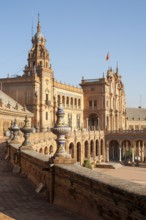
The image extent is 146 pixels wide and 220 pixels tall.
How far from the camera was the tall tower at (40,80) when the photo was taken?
55.0 m

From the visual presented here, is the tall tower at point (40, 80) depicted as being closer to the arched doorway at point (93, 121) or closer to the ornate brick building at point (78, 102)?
the ornate brick building at point (78, 102)

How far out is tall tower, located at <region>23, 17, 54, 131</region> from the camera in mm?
55037

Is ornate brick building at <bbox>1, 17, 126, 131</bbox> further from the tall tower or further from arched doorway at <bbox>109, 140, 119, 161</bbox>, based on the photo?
arched doorway at <bbox>109, 140, 119, 161</bbox>

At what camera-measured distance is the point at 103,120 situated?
74000 millimetres

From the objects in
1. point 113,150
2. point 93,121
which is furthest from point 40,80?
point 113,150

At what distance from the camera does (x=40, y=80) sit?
56.7 m

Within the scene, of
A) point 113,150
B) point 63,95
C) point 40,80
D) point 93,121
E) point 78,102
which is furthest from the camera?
point 93,121

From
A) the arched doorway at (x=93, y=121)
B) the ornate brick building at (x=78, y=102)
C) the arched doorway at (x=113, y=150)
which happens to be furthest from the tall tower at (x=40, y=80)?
the arched doorway at (x=113, y=150)

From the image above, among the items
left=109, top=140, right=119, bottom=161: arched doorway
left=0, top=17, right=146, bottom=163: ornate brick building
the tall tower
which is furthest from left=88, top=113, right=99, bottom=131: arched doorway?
the tall tower

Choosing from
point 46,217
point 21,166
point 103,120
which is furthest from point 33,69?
point 46,217

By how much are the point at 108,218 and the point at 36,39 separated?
58.0 meters

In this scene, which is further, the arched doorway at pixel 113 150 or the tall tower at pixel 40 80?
the arched doorway at pixel 113 150

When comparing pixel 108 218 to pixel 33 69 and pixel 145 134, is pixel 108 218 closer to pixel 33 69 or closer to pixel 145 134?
pixel 33 69

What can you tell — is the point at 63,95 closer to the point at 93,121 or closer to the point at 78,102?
the point at 78,102
